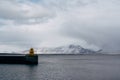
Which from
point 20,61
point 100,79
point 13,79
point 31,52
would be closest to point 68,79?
point 100,79

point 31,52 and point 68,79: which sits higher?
point 31,52

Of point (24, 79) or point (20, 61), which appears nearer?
point (24, 79)

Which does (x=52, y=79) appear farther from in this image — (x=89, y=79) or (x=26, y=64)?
(x=26, y=64)

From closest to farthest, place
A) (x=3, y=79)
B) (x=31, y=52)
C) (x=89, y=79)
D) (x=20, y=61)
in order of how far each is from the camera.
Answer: (x=3, y=79), (x=89, y=79), (x=31, y=52), (x=20, y=61)

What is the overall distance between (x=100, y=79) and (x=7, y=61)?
47092mm

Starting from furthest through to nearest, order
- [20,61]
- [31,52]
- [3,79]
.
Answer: [20,61] < [31,52] < [3,79]

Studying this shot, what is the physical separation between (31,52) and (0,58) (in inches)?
587

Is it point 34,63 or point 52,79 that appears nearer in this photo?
point 52,79

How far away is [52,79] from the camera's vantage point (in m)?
46.7

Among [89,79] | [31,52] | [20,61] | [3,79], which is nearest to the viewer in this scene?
[3,79]

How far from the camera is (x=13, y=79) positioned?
45.0 metres

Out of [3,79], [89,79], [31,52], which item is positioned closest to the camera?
[3,79]

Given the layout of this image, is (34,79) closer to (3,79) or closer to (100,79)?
(3,79)

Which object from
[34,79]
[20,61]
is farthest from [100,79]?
[20,61]
